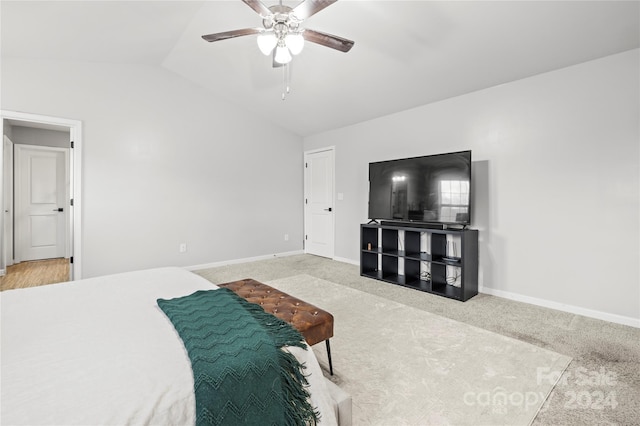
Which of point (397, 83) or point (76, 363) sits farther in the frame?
point (397, 83)

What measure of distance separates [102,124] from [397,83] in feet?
12.6

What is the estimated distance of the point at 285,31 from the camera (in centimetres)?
224

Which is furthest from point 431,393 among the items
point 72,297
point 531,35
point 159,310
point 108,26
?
point 108,26

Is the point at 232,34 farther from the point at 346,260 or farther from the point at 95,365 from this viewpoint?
the point at 346,260

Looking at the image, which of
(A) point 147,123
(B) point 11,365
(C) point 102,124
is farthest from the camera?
(A) point 147,123

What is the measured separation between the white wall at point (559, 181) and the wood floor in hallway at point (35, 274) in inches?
217

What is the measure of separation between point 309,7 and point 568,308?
3529 millimetres

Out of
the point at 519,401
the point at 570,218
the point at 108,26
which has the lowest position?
the point at 519,401

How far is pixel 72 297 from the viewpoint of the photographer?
5.20ft

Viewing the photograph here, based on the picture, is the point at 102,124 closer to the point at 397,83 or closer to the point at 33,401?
the point at 397,83

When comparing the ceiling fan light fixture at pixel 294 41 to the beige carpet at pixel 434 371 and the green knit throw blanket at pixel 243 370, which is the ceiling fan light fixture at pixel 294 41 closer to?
the green knit throw blanket at pixel 243 370

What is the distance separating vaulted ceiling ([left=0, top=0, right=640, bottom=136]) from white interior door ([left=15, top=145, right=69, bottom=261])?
2787mm

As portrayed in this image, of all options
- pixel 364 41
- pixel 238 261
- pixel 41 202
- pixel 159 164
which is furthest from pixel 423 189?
pixel 41 202

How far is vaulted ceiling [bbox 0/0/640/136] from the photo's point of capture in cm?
252
